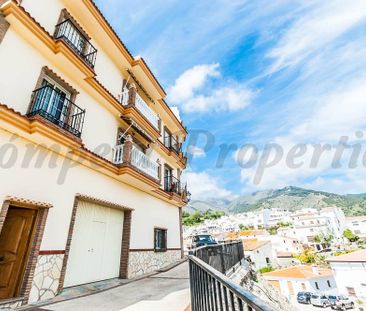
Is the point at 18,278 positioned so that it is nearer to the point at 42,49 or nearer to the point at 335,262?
the point at 42,49

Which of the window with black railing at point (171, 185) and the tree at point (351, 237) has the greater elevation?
the window with black railing at point (171, 185)

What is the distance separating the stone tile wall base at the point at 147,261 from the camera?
8863 mm

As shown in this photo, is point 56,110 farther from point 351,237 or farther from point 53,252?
point 351,237

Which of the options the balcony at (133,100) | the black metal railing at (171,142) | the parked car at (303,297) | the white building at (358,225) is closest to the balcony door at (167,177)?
the black metal railing at (171,142)

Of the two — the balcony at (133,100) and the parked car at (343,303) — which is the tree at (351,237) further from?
the balcony at (133,100)

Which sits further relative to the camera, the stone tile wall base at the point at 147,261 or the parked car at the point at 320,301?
the parked car at the point at 320,301

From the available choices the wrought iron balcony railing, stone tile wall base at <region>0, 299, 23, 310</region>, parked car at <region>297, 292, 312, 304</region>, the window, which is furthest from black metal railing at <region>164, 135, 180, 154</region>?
parked car at <region>297, 292, 312, 304</region>

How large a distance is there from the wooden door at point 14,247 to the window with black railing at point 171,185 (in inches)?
345

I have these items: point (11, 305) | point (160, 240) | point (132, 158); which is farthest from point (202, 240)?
point (11, 305)

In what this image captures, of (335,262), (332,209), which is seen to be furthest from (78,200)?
(332,209)

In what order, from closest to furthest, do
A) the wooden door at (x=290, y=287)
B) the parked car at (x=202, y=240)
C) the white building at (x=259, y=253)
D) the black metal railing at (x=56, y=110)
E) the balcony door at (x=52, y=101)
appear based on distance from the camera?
the black metal railing at (x=56, y=110), the balcony door at (x=52, y=101), the parked car at (x=202, y=240), the wooden door at (x=290, y=287), the white building at (x=259, y=253)

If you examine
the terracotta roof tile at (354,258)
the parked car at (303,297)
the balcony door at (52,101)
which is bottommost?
the parked car at (303,297)

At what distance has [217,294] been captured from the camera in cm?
249

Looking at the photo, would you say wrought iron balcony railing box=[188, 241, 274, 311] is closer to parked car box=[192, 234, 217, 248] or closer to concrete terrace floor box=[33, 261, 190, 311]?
concrete terrace floor box=[33, 261, 190, 311]
